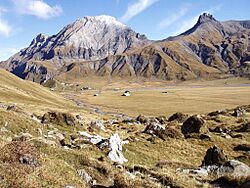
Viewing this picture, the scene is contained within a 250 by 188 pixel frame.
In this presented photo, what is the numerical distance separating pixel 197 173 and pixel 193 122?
3518 cm

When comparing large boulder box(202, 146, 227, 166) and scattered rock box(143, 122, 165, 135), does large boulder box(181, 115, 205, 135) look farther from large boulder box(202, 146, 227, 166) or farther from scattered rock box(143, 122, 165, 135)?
large boulder box(202, 146, 227, 166)

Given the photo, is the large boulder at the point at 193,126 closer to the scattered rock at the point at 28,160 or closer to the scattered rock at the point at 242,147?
the scattered rock at the point at 242,147

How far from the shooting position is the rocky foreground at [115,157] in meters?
14.5

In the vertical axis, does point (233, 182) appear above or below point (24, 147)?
below

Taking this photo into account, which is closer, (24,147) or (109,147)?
(24,147)

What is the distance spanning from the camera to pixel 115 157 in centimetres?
2928

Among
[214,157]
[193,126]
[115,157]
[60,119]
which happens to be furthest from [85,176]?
[193,126]

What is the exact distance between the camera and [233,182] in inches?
756

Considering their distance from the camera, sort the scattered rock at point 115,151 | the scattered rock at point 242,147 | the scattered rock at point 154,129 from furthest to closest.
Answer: the scattered rock at point 154,129 → the scattered rock at point 242,147 → the scattered rock at point 115,151

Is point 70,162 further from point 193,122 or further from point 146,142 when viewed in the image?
point 193,122

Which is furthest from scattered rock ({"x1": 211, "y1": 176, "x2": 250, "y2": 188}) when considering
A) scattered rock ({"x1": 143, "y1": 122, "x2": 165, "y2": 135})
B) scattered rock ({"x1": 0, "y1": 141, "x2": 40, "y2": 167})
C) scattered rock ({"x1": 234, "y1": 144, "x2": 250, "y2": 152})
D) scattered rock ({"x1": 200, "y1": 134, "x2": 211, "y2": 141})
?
scattered rock ({"x1": 200, "y1": 134, "x2": 211, "y2": 141})

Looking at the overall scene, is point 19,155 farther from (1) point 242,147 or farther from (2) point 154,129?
(2) point 154,129

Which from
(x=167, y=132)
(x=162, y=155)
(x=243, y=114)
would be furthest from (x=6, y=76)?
(x=162, y=155)

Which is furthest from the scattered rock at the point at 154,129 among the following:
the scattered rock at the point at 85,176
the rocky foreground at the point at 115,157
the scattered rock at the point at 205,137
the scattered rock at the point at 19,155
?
the scattered rock at the point at 19,155
